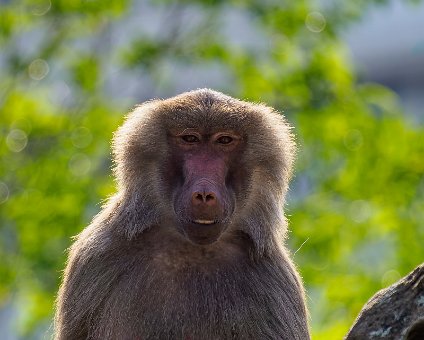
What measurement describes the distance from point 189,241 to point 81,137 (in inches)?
215

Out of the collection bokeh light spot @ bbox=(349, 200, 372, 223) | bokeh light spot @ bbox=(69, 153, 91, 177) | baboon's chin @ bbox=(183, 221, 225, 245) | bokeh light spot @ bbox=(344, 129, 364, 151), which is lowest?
baboon's chin @ bbox=(183, 221, 225, 245)

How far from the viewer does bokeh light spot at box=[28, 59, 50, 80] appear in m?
10.6

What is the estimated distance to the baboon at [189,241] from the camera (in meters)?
4.56

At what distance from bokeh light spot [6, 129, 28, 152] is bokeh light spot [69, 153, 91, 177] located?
1.91 feet

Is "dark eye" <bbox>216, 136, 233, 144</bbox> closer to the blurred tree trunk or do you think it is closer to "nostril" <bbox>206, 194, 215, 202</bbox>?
"nostril" <bbox>206, 194, 215, 202</bbox>

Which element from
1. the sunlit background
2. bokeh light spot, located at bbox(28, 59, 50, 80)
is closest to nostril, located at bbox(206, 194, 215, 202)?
the sunlit background

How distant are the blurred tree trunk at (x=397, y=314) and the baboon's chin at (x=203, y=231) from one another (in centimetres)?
72

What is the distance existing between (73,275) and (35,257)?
17.0ft

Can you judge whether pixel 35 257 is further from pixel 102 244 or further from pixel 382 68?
pixel 382 68

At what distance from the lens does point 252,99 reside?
9859 mm

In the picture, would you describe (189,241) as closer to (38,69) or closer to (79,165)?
(79,165)

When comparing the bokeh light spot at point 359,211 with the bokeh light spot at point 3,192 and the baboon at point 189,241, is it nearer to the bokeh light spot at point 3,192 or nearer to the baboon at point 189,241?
the bokeh light spot at point 3,192

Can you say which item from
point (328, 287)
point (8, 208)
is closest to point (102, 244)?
point (328, 287)

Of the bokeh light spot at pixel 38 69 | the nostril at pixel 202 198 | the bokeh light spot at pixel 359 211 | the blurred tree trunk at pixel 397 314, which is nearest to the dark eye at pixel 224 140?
the nostril at pixel 202 198
